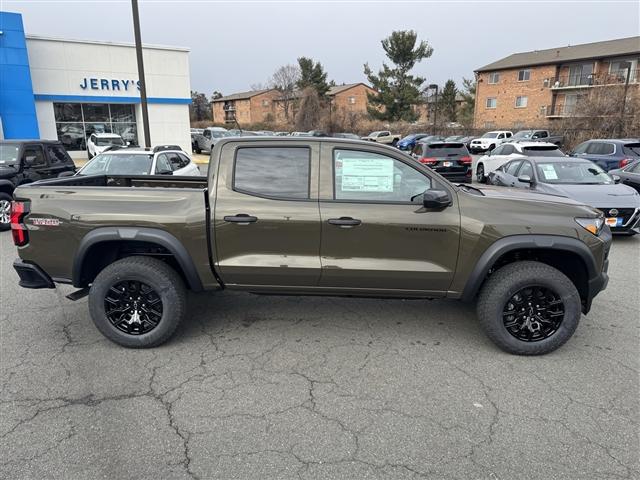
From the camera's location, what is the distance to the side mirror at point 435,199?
11.4 feet

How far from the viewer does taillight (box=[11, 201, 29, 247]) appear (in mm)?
3768

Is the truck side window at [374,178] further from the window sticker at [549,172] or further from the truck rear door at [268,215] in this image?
the window sticker at [549,172]

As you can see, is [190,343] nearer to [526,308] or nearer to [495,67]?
[526,308]

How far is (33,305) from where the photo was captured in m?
4.89

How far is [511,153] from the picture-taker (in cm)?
1548

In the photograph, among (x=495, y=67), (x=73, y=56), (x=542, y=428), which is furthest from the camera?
(x=495, y=67)

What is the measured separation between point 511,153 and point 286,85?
6266 cm

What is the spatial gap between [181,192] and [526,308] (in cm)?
308

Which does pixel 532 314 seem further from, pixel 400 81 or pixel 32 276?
pixel 400 81

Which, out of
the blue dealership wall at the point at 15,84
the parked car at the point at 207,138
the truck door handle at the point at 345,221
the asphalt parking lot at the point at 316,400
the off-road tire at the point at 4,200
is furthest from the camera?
the parked car at the point at 207,138

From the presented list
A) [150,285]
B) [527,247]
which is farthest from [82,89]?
[527,247]

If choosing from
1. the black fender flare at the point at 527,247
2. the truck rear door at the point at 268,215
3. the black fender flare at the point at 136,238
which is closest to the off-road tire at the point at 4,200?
the black fender flare at the point at 136,238

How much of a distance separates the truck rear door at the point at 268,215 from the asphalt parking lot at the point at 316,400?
0.72 m

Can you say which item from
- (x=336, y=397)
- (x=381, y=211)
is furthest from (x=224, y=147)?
(x=336, y=397)
